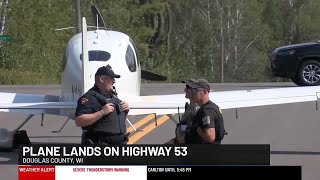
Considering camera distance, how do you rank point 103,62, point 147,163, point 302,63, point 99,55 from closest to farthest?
point 147,163 < point 103,62 < point 99,55 < point 302,63

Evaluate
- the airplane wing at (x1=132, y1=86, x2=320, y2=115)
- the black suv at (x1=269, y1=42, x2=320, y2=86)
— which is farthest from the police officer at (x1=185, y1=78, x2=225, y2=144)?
the black suv at (x1=269, y1=42, x2=320, y2=86)

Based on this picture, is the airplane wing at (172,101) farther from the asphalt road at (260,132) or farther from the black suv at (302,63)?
the black suv at (302,63)

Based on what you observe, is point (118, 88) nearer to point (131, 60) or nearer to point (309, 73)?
point (131, 60)

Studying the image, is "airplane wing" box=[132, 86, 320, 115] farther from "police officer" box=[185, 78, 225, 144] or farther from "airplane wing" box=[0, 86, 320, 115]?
"police officer" box=[185, 78, 225, 144]

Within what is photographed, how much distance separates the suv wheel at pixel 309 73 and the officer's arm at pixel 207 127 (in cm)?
1907

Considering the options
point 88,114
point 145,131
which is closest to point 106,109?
point 88,114

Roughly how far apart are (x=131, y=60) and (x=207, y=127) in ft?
21.2

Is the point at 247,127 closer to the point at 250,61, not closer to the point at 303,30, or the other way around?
the point at 250,61

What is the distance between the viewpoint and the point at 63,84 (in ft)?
46.9

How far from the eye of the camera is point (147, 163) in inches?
277

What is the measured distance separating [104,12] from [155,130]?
38017 millimetres

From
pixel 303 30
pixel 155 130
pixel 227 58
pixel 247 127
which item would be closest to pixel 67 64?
pixel 155 130

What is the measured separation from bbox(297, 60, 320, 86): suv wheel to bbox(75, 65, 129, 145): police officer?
59.2ft

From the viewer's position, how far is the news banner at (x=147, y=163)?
22.5 feet
